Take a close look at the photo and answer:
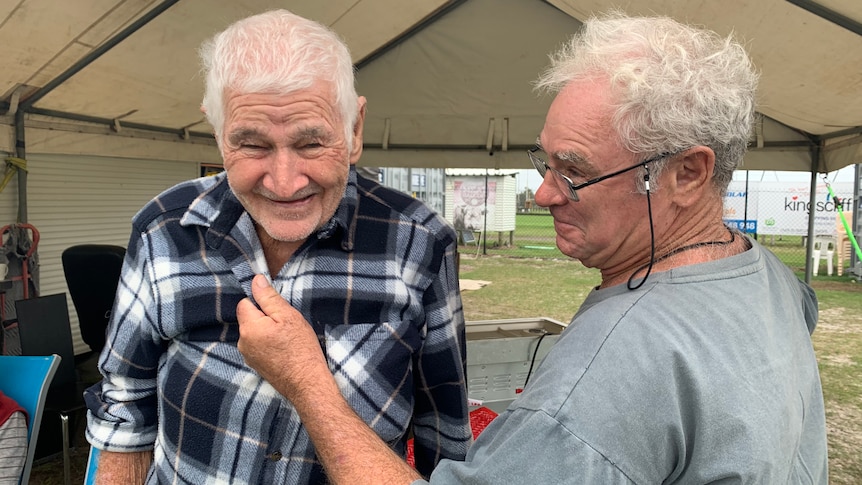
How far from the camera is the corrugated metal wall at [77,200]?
16.5ft

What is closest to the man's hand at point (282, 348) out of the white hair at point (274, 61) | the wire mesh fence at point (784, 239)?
the white hair at point (274, 61)

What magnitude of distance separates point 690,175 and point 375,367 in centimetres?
77

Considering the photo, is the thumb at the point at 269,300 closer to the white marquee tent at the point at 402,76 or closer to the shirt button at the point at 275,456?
the shirt button at the point at 275,456

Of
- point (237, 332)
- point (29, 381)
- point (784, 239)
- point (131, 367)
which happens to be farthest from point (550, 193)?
point (784, 239)

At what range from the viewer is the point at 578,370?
0.77 m

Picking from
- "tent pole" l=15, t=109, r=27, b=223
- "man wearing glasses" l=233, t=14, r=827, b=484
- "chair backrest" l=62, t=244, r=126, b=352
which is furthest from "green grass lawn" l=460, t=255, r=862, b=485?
"tent pole" l=15, t=109, r=27, b=223

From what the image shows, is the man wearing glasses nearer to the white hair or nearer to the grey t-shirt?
the grey t-shirt

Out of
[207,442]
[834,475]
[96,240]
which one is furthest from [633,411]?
[96,240]

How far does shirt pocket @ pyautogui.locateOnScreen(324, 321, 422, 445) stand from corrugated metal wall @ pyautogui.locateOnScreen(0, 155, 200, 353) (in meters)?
4.83

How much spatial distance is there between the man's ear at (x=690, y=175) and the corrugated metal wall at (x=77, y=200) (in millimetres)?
5451

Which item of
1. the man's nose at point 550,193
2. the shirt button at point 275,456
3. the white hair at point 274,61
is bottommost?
the shirt button at point 275,456

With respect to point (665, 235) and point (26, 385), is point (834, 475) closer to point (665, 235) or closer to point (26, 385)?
point (665, 235)

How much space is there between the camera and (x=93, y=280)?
4574 millimetres

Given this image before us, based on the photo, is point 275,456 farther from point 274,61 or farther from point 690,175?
point 690,175
